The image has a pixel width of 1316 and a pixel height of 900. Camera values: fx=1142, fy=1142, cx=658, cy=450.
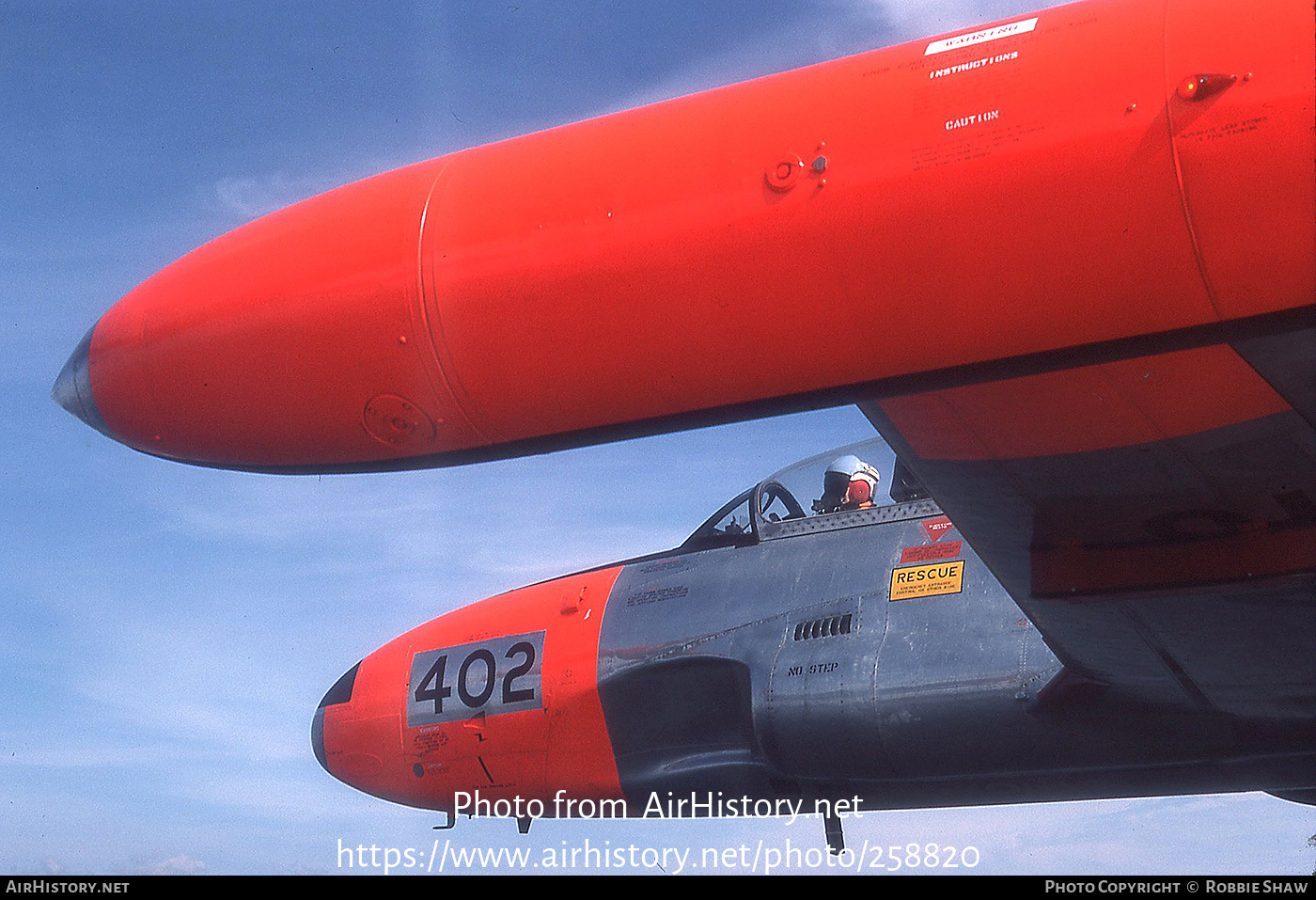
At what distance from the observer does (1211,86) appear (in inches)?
145

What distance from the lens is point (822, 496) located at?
343 inches

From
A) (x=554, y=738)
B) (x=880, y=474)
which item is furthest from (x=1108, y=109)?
(x=554, y=738)

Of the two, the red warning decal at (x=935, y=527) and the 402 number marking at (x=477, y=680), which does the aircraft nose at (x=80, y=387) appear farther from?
the red warning decal at (x=935, y=527)

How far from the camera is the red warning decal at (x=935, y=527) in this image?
7840mm

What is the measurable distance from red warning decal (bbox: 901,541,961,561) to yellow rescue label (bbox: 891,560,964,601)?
58mm

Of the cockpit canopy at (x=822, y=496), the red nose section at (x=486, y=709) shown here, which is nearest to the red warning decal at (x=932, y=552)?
the cockpit canopy at (x=822, y=496)

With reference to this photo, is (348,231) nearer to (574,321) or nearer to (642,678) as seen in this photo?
(574,321)

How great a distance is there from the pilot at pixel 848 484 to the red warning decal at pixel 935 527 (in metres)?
0.61

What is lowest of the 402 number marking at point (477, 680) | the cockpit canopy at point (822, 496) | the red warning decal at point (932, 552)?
the 402 number marking at point (477, 680)

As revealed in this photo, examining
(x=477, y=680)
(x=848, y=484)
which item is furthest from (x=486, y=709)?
(x=848, y=484)

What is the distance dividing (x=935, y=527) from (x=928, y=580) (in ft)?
1.44

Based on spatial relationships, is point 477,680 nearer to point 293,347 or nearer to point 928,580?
point 928,580
